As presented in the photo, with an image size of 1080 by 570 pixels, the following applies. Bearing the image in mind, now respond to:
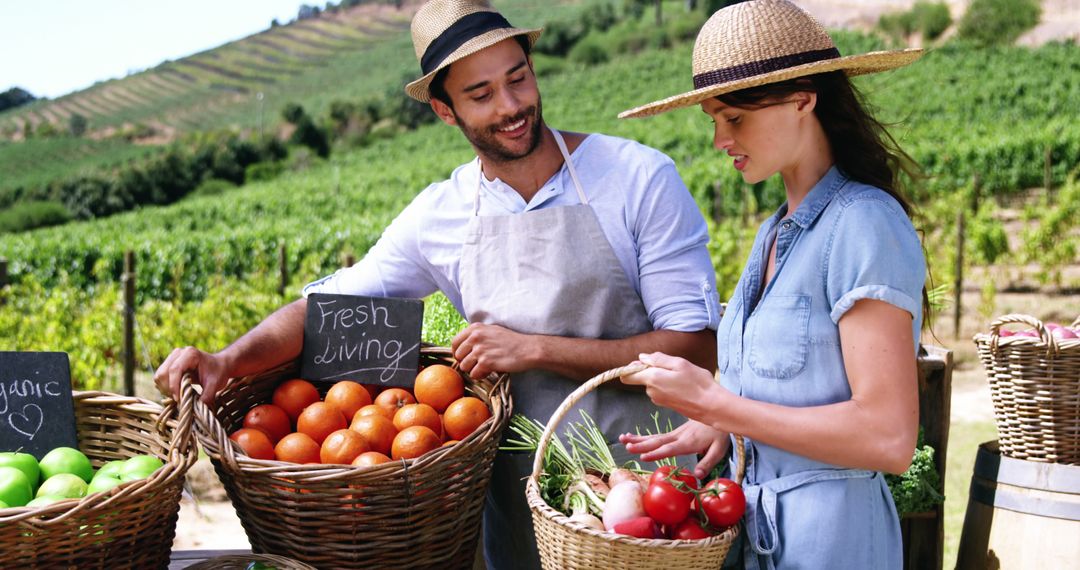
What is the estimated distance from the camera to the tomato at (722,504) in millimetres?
1444

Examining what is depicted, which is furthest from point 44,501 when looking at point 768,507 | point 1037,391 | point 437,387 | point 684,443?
point 1037,391

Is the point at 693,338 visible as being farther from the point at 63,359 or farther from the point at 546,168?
the point at 63,359

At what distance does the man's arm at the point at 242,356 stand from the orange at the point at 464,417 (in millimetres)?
472

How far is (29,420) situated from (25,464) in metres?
0.22

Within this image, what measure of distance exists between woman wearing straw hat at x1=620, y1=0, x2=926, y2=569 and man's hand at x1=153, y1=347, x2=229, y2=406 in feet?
3.28

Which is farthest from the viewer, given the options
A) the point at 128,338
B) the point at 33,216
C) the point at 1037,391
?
the point at 33,216

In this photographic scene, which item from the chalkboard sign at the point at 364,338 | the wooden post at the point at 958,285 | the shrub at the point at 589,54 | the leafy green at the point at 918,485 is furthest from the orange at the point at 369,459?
the shrub at the point at 589,54

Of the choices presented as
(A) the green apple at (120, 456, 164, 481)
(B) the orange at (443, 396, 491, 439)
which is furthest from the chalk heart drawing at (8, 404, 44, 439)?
(B) the orange at (443, 396, 491, 439)

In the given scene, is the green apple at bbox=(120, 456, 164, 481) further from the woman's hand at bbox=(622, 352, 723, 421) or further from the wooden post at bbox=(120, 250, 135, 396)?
the wooden post at bbox=(120, 250, 135, 396)

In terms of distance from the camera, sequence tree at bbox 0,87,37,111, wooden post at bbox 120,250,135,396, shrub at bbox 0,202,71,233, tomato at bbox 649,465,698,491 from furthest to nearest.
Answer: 1. tree at bbox 0,87,37,111
2. shrub at bbox 0,202,71,233
3. wooden post at bbox 120,250,135,396
4. tomato at bbox 649,465,698,491

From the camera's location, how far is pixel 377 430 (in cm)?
182

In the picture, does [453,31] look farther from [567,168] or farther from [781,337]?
[781,337]

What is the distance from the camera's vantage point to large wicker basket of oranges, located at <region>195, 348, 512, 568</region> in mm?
1636

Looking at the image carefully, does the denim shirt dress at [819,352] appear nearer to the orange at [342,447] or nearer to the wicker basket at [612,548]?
the wicker basket at [612,548]
